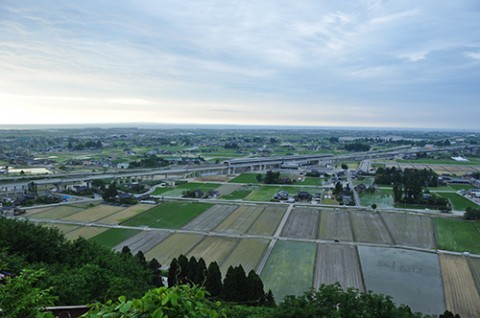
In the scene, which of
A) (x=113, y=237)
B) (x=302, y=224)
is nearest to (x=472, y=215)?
(x=302, y=224)

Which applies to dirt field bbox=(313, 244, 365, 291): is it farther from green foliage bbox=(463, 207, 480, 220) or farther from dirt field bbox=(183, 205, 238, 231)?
green foliage bbox=(463, 207, 480, 220)

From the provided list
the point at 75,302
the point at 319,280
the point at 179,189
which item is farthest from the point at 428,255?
the point at 179,189

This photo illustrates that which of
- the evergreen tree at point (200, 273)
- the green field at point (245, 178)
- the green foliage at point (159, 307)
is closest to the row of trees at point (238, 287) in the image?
the evergreen tree at point (200, 273)

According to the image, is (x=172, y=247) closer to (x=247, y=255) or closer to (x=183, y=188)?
(x=247, y=255)

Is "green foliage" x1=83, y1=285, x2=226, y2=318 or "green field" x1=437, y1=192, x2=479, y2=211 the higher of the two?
"green foliage" x1=83, y1=285, x2=226, y2=318

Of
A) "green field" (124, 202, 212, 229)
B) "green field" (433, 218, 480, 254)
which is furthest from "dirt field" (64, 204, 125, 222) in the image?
"green field" (433, 218, 480, 254)
